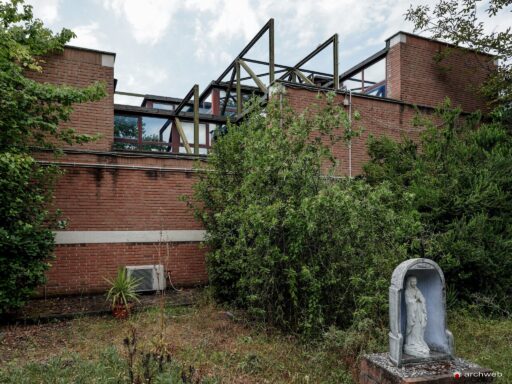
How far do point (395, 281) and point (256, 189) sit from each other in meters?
2.75

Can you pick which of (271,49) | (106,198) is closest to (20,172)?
(106,198)

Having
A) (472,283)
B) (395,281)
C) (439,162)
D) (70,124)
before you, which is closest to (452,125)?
(439,162)

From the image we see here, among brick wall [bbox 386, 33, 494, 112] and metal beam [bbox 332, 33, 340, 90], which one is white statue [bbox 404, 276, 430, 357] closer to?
metal beam [bbox 332, 33, 340, 90]

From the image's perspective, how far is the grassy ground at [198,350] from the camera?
4578mm

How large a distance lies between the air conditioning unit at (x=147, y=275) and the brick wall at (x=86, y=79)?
10.8ft

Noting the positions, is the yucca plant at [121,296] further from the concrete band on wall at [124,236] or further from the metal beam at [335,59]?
the metal beam at [335,59]

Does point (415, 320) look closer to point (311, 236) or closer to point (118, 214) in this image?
point (311, 236)

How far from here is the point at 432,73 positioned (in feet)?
42.5

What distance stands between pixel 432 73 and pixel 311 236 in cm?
1005

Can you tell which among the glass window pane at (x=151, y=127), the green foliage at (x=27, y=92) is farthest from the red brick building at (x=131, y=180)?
the glass window pane at (x=151, y=127)

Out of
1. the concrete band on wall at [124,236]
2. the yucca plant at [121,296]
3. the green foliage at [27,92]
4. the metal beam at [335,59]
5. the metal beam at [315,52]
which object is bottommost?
the yucca plant at [121,296]

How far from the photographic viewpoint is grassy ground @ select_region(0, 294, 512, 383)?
15.0 ft

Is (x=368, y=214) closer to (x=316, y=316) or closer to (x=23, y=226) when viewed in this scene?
(x=316, y=316)

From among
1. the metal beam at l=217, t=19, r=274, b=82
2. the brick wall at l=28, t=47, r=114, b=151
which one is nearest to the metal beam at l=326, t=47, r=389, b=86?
the metal beam at l=217, t=19, r=274, b=82
